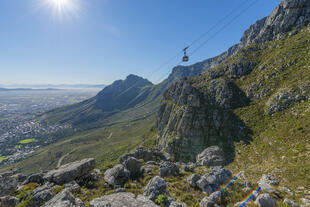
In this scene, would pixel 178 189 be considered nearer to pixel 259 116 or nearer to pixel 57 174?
pixel 57 174

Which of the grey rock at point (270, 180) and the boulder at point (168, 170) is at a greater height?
the grey rock at point (270, 180)

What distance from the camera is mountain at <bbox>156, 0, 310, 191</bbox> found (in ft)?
80.7

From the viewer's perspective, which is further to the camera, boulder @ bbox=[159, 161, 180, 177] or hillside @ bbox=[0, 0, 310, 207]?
boulder @ bbox=[159, 161, 180, 177]

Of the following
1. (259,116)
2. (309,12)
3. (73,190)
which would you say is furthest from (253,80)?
(73,190)

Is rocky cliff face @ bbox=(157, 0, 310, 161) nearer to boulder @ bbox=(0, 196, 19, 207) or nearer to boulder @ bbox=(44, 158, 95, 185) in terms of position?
boulder @ bbox=(44, 158, 95, 185)

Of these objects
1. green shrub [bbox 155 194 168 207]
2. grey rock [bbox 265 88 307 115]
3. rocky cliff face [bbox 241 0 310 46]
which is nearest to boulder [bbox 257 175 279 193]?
green shrub [bbox 155 194 168 207]

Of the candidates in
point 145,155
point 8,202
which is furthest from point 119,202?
point 145,155

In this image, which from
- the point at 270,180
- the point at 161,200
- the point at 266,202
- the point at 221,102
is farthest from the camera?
the point at 221,102

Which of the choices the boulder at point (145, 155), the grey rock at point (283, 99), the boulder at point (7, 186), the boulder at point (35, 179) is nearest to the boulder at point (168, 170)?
the boulder at point (145, 155)

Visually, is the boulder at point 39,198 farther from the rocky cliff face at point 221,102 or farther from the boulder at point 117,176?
the rocky cliff face at point 221,102

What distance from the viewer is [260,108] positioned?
4084 cm

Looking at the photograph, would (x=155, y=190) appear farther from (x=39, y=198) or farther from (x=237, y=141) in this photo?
(x=237, y=141)

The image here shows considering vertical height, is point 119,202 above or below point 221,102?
below

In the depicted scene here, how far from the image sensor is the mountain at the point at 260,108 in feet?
80.7
